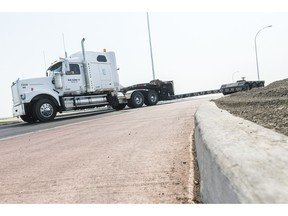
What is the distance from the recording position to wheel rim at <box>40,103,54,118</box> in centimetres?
1486

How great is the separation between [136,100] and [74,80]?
514cm

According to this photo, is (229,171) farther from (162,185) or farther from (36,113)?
(36,113)

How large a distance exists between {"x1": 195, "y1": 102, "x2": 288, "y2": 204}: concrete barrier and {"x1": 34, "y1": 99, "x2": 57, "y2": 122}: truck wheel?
531 inches

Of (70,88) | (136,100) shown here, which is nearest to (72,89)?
(70,88)

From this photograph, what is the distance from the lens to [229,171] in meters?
1.45

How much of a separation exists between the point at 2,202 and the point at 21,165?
5.58ft

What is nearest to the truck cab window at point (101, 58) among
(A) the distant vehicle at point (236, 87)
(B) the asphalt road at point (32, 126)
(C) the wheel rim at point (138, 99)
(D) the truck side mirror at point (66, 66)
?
(D) the truck side mirror at point (66, 66)

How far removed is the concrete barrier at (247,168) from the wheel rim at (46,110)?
1357 cm

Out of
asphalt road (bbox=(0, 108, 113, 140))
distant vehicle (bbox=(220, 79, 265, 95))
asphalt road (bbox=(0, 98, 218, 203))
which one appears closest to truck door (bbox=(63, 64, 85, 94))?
asphalt road (bbox=(0, 108, 113, 140))

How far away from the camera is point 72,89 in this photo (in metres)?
16.3

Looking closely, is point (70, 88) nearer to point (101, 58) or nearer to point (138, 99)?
point (101, 58)

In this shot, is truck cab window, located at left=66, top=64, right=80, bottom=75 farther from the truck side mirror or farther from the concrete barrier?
the concrete barrier

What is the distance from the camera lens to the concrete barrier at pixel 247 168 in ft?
3.93
